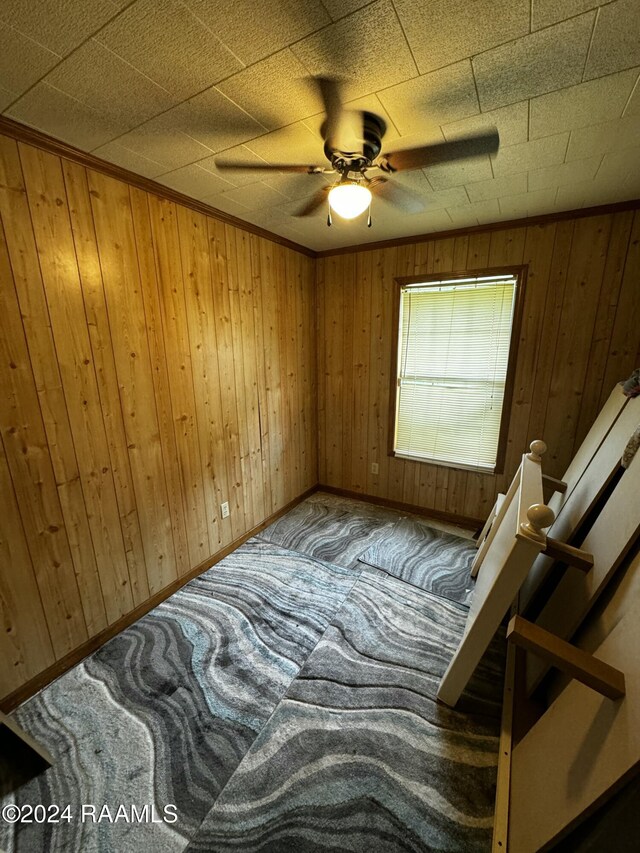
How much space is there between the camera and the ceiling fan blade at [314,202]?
1.86 m

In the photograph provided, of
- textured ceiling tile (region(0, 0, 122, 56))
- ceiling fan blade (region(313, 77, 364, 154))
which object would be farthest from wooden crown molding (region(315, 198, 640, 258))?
textured ceiling tile (region(0, 0, 122, 56))

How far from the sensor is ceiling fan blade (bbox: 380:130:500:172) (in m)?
1.39

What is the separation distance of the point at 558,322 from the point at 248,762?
3098 mm

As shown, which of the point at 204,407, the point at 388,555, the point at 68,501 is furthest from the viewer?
the point at 388,555

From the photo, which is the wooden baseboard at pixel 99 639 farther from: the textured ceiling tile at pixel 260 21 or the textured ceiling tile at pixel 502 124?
the textured ceiling tile at pixel 502 124

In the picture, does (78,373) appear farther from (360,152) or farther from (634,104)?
(634,104)

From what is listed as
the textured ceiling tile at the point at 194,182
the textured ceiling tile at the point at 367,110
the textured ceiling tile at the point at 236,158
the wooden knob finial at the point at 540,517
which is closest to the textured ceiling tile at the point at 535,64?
the textured ceiling tile at the point at 367,110

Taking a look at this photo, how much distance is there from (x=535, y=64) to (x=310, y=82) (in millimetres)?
721

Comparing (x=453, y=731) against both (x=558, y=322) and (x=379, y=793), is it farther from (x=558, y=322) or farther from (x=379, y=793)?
(x=558, y=322)

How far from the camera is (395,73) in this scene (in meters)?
1.07

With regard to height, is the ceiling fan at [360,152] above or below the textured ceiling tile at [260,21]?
below

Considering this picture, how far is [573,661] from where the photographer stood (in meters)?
0.86

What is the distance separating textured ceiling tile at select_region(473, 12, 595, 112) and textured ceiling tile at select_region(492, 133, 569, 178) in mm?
353

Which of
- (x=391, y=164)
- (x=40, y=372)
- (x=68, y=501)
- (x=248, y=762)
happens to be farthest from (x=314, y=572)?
(x=391, y=164)
